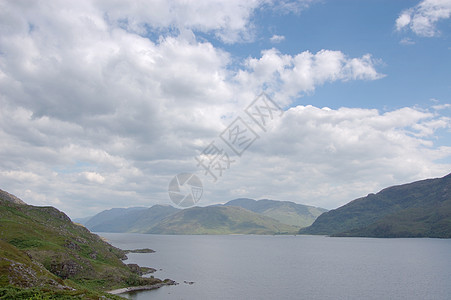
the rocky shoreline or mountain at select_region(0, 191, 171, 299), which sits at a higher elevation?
mountain at select_region(0, 191, 171, 299)

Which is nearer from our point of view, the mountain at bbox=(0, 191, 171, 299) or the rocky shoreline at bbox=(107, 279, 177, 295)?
the mountain at bbox=(0, 191, 171, 299)

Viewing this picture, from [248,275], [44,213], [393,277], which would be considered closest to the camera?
[393,277]

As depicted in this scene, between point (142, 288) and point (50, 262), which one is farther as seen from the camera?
point (142, 288)

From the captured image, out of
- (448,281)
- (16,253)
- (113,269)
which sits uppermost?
(16,253)

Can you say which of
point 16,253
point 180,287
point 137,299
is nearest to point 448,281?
point 180,287

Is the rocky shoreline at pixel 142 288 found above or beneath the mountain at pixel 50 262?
beneath

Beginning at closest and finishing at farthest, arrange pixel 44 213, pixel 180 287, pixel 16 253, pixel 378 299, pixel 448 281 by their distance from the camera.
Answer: pixel 16 253
pixel 378 299
pixel 180 287
pixel 448 281
pixel 44 213

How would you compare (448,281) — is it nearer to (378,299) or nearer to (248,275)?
(378,299)

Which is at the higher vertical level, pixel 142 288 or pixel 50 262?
pixel 50 262

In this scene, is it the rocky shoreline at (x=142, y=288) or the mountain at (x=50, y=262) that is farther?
the rocky shoreline at (x=142, y=288)

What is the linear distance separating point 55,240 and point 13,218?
2306 centimetres

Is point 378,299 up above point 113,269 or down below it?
below

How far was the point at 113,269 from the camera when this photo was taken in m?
122

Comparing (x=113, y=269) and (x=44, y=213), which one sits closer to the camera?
(x=113, y=269)
